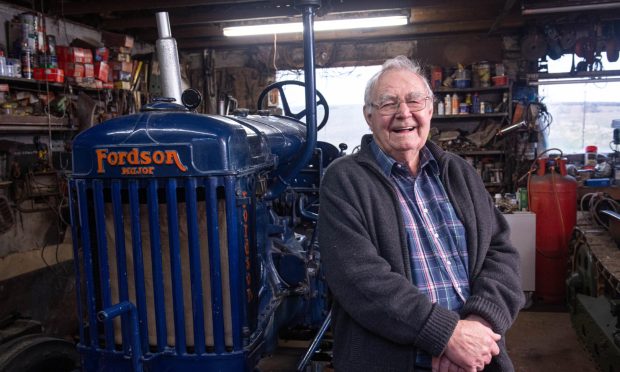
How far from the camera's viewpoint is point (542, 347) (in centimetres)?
358

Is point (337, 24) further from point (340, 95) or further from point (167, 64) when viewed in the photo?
point (167, 64)

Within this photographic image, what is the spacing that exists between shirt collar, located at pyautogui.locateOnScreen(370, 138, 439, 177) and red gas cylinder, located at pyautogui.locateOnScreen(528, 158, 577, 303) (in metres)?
3.27

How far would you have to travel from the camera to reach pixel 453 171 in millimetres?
1658

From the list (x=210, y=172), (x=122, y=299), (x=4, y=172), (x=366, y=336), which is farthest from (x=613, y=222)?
(x=4, y=172)

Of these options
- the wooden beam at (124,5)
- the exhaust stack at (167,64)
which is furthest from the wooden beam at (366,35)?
the exhaust stack at (167,64)

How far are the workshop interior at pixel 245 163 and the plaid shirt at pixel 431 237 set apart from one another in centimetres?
57

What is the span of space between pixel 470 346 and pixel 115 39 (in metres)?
5.91

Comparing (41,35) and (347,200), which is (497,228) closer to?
(347,200)

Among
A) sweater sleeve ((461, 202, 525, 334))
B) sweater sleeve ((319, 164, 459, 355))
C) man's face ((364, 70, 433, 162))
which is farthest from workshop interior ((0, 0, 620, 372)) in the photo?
sweater sleeve ((461, 202, 525, 334))

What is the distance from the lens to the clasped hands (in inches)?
54.2

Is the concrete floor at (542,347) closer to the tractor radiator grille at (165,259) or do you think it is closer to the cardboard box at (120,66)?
the tractor radiator grille at (165,259)

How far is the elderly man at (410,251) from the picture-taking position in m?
1.39

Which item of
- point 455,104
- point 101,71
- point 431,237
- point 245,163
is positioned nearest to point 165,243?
point 245,163

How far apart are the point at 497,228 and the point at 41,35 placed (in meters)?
4.85
